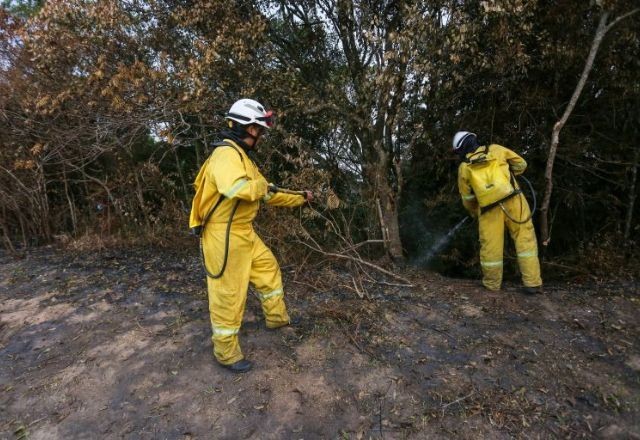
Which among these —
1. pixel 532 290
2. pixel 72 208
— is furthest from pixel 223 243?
pixel 72 208

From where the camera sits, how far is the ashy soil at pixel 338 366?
2641mm

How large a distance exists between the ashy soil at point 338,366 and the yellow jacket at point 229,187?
1190 millimetres

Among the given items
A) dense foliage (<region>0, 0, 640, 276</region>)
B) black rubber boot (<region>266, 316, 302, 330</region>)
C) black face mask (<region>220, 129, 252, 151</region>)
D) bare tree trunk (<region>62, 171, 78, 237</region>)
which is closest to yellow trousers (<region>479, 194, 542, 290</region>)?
dense foliage (<region>0, 0, 640, 276</region>)

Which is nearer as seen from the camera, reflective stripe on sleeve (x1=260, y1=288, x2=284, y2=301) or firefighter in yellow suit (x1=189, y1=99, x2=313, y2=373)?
firefighter in yellow suit (x1=189, y1=99, x2=313, y2=373)

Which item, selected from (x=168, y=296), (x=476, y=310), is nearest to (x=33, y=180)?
(x=168, y=296)

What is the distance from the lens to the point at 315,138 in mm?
5941

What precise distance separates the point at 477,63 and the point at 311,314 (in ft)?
10.5

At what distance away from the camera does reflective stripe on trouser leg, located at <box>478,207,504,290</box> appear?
14.1 ft

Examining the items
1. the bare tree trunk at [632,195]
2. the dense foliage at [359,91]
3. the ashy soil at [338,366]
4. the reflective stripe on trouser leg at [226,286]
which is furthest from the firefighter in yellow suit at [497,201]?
the reflective stripe on trouser leg at [226,286]

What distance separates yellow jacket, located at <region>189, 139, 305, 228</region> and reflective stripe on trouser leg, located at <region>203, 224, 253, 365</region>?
0.38 ft

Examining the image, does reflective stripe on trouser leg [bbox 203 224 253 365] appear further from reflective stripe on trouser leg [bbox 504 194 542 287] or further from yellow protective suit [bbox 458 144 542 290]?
reflective stripe on trouser leg [bbox 504 194 542 287]

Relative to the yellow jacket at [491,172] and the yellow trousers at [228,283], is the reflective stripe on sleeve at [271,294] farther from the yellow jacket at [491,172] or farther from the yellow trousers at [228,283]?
the yellow jacket at [491,172]

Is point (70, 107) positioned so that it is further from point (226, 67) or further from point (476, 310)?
point (476, 310)

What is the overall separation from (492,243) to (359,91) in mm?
2391
